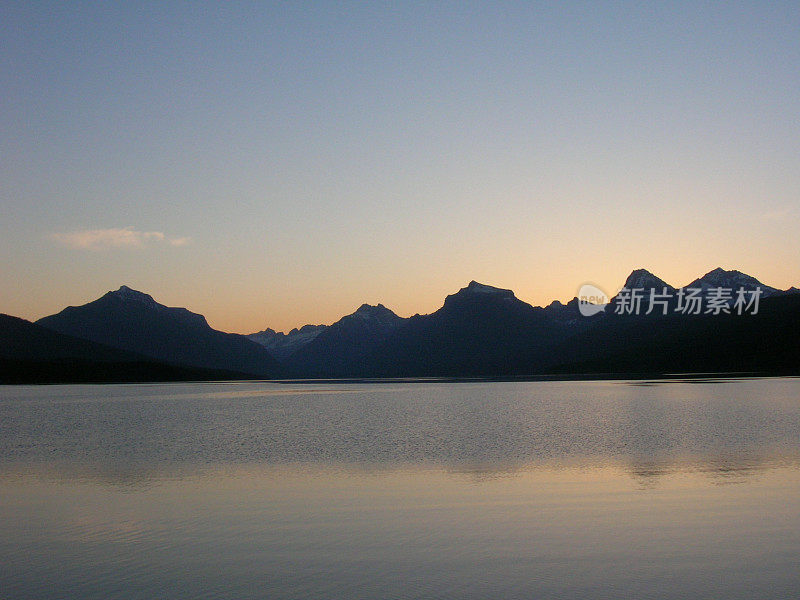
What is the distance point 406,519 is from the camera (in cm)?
2489

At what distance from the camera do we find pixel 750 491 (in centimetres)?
2919

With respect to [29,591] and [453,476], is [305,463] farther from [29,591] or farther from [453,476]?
[29,591]

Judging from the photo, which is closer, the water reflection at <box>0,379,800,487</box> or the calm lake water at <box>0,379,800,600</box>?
the calm lake water at <box>0,379,800,600</box>

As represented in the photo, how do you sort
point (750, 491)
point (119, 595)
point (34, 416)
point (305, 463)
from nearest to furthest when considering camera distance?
1. point (119, 595)
2. point (750, 491)
3. point (305, 463)
4. point (34, 416)

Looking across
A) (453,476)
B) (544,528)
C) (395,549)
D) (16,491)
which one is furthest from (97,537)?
(453,476)

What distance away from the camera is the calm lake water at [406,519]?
17641 mm

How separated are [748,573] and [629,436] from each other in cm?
3821

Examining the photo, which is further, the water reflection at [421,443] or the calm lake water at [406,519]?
the water reflection at [421,443]

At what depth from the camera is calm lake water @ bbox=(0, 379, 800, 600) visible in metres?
17.6

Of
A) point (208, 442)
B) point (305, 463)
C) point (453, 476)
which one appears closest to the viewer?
point (453, 476)

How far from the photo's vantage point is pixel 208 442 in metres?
54.6

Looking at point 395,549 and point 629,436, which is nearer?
point 395,549

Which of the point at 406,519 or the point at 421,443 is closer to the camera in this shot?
the point at 406,519

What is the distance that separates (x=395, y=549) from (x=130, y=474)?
71.1 feet
